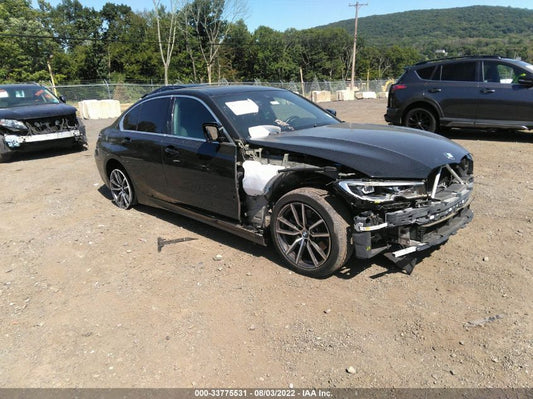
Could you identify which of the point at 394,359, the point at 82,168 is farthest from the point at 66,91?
the point at 394,359

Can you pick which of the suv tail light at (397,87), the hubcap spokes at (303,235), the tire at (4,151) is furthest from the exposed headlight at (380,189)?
the tire at (4,151)

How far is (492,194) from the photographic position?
224 inches

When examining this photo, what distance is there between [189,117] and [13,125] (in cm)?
671

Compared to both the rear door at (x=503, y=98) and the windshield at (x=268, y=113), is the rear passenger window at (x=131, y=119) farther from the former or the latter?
the rear door at (x=503, y=98)

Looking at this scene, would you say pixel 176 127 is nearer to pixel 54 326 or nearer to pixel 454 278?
pixel 54 326

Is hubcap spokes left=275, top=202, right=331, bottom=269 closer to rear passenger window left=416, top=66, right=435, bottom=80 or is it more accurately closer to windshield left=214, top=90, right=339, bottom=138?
windshield left=214, top=90, right=339, bottom=138

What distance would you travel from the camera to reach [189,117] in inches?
179

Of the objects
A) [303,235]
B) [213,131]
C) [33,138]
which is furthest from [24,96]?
[303,235]

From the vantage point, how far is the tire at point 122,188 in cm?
575

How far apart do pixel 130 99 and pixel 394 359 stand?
28.7 meters

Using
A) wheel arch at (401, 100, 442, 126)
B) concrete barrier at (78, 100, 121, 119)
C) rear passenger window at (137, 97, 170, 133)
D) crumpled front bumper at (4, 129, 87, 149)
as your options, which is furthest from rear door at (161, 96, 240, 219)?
concrete barrier at (78, 100, 121, 119)

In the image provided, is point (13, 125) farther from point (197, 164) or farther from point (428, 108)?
point (428, 108)

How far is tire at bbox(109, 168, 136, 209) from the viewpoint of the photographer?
5746 millimetres

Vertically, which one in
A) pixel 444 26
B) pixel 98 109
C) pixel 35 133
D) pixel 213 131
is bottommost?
pixel 35 133
